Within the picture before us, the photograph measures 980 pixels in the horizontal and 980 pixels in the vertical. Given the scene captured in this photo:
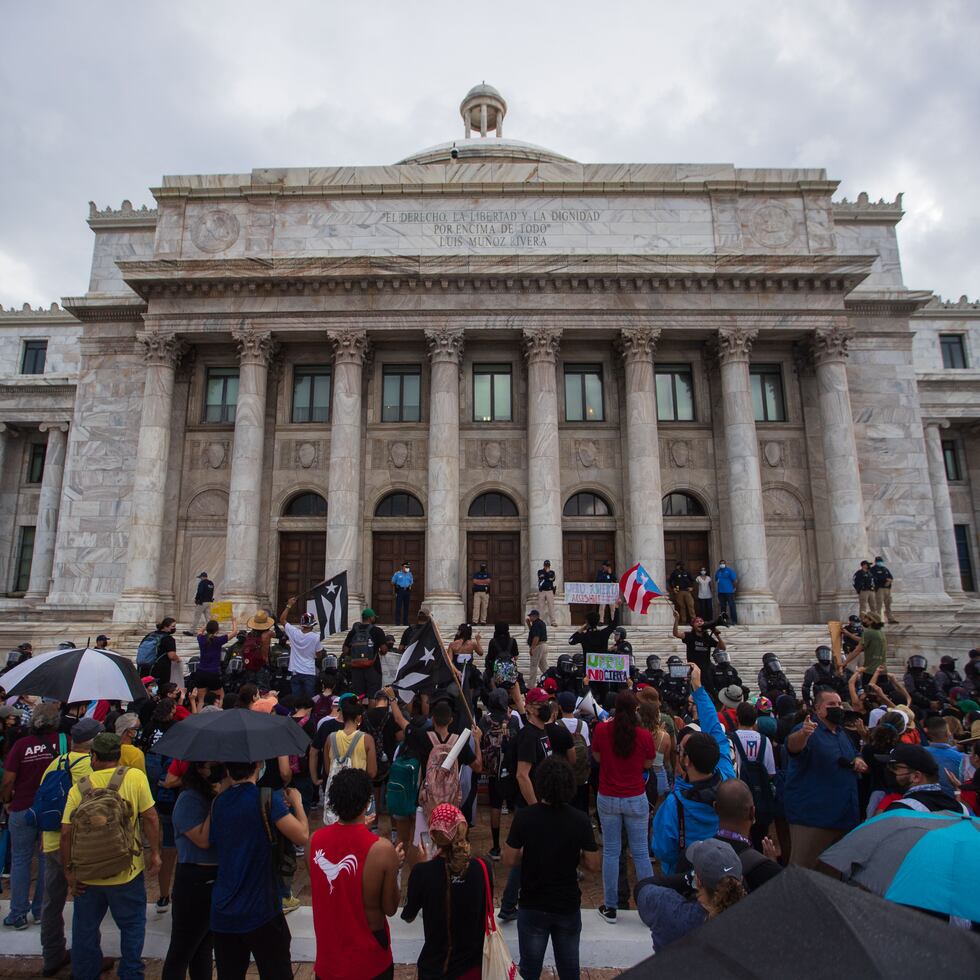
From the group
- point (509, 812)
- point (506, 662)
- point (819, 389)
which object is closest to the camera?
point (509, 812)

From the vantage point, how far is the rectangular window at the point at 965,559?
35.8 m

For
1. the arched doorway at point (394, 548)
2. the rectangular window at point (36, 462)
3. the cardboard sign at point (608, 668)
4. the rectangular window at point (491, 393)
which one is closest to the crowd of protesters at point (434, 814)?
the cardboard sign at point (608, 668)

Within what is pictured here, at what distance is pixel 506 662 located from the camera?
40.3 ft

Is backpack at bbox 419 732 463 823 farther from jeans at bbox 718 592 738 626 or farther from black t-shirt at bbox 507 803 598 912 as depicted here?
jeans at bbox 718 592 738 626

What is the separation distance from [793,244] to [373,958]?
28.9 meters

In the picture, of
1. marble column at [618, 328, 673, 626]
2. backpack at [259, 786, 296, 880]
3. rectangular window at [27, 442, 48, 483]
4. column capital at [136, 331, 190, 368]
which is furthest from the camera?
rectangular window at [27, 442, 48, 483]

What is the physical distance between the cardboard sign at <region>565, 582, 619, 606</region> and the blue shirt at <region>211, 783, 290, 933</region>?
46.3 feet

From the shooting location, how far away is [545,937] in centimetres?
484

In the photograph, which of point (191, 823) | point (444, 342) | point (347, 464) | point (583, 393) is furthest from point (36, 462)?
point (191, 823)

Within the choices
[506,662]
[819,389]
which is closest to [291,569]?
[506,662]

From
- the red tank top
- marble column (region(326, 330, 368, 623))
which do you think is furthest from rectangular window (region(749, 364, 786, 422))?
the red tank top

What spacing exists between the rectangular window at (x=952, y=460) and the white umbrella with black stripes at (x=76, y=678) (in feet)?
132

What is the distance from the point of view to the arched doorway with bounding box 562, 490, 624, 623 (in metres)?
27.0

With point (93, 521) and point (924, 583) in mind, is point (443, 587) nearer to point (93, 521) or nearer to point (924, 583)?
point (93, 521)
